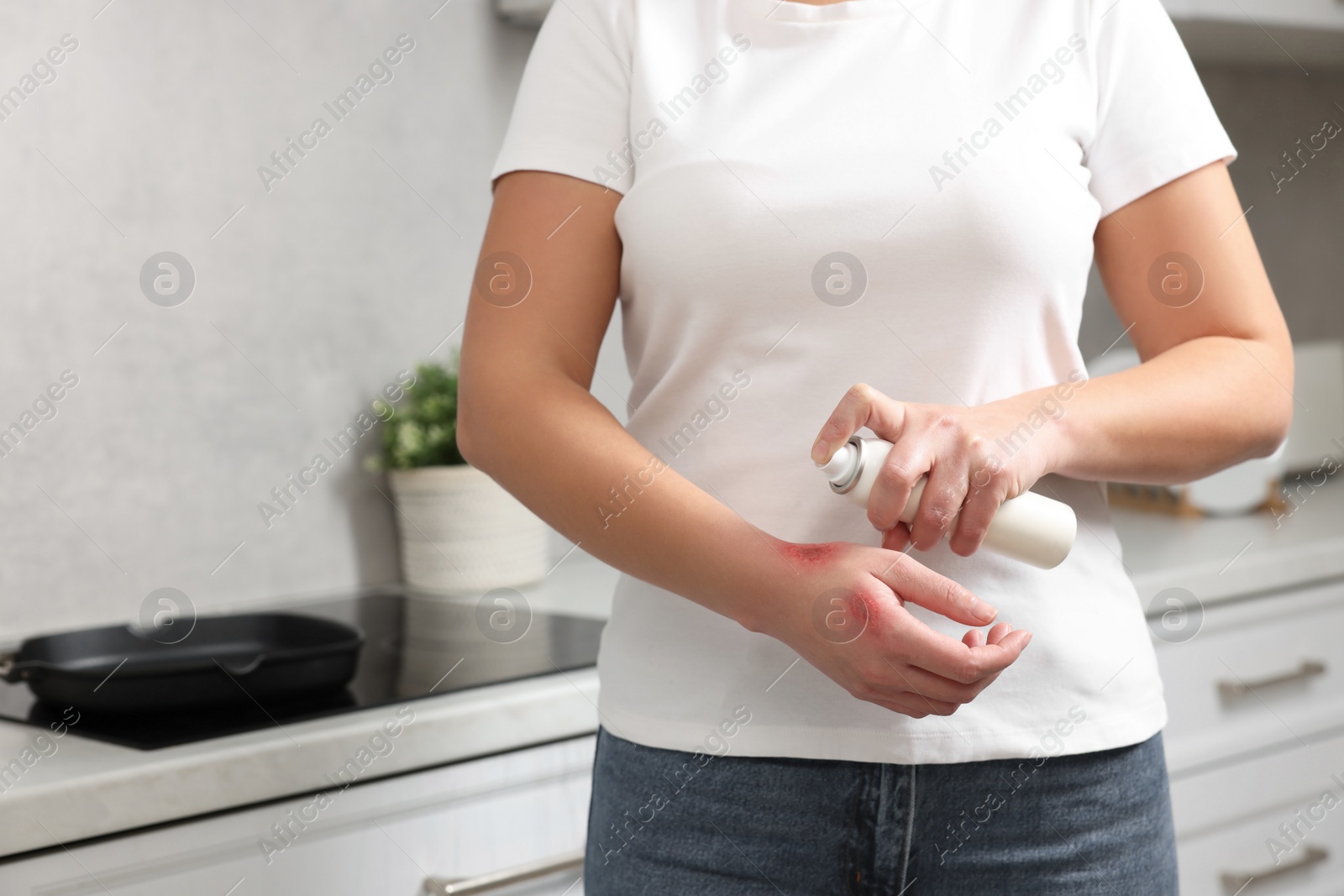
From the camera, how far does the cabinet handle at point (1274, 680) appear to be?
1.30 m

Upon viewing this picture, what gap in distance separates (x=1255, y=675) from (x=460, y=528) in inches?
36.1

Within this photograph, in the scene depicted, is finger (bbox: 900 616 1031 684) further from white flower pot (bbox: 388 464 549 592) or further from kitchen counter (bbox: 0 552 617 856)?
white flower pot (bbox: 388 464 549 592)

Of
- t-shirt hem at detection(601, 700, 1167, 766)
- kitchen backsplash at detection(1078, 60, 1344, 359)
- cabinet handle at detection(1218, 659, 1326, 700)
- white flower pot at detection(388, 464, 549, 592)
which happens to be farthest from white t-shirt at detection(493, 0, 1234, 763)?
kitchen backsplash at detection(1078, 60, 1344, 359)

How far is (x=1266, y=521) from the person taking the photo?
5.35 feet

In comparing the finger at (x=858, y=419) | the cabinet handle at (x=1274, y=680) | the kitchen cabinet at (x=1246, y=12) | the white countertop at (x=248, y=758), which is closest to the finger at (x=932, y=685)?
the finger at (x=858, y=419)

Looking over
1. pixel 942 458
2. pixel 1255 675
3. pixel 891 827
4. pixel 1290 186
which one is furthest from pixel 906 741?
pixel 1290 186

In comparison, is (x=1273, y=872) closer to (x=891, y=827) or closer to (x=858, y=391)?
(x=891, y=827)

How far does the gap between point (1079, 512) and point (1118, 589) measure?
46 millimetres

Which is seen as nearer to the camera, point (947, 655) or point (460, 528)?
point (947, 655)

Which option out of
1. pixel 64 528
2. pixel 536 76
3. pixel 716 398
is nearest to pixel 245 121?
pixel 64 528

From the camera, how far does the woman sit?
1.87 feet

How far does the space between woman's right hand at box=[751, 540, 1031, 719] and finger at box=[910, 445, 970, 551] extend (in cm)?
2

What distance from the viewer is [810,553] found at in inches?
Answer: 21.8

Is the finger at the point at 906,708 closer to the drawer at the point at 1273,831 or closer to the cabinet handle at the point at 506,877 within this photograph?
the cabinet handle at the point at 506,877
